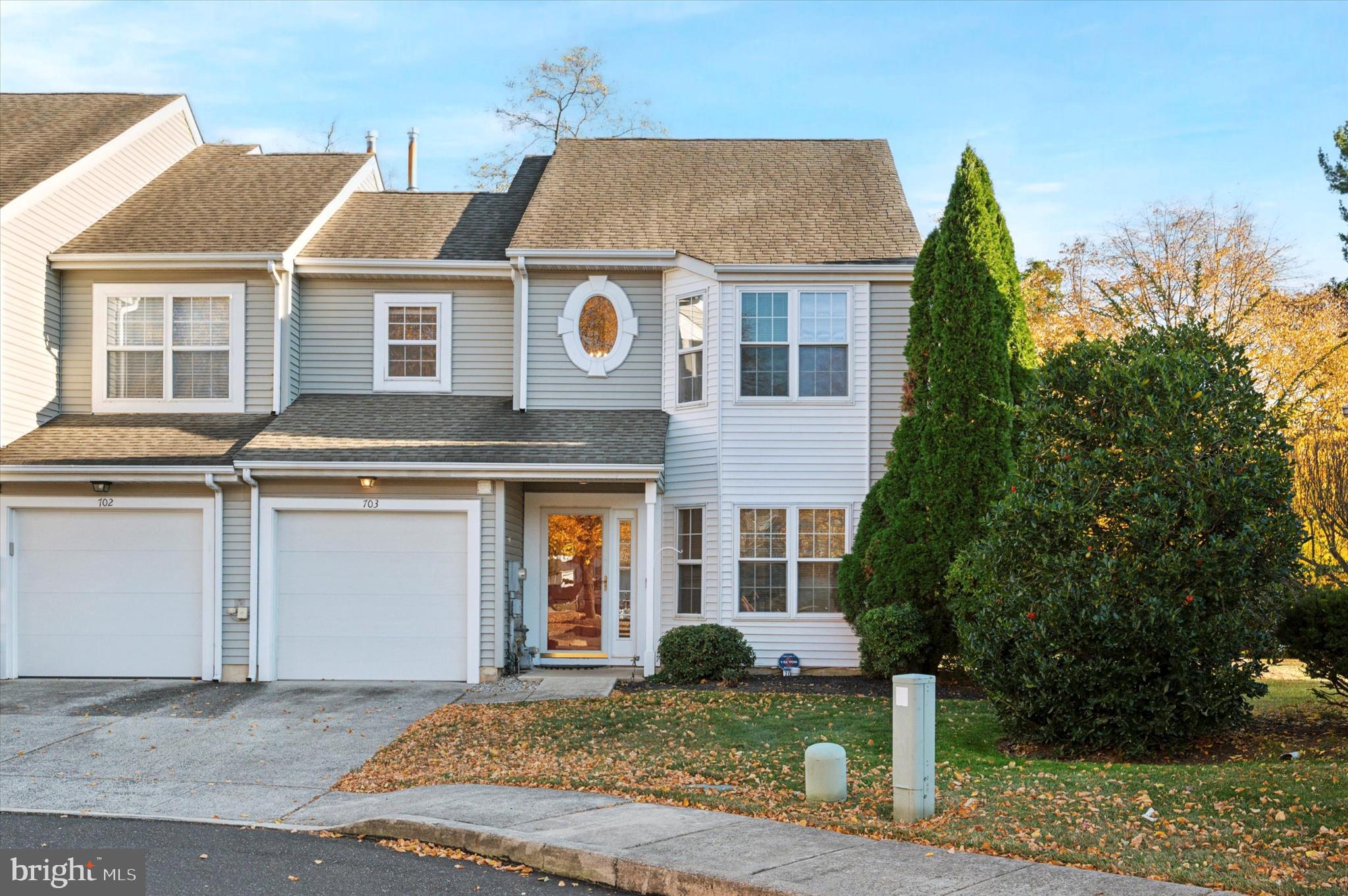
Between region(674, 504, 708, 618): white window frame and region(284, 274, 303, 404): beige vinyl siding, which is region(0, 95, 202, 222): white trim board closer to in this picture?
region(284, 274, 303, 404): beige vinyl siding

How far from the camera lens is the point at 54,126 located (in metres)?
18.2

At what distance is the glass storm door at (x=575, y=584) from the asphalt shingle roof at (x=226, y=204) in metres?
5.46

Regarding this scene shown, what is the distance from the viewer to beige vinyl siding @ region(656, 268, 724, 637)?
52.4 feet

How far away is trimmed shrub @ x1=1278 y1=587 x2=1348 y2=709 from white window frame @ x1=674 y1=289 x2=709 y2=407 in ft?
25.5

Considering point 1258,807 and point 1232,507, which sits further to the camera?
point 1232,507

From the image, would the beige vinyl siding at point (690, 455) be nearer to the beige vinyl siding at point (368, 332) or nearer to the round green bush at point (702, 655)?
the round green bush at point (702, 655)

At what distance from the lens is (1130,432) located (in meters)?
9.93

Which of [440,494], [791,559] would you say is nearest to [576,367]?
[440,494]

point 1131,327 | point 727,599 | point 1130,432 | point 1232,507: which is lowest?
point 727,599

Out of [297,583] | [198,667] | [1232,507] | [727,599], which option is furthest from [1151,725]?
[198,667]

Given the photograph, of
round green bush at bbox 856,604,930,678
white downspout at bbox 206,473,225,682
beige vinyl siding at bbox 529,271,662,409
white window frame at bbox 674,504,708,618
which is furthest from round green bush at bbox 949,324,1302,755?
white downspout at bbox 206,473,225,682

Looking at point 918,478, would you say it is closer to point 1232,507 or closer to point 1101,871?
point 1232,507

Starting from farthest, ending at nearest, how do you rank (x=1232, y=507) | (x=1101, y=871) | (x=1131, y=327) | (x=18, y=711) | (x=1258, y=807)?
1. (x=18, y=711)
2. (x=1131, y=327)
3. (x=1232, y=507)
4. (x=1258, y=807)
5. (x=1101, y=871)

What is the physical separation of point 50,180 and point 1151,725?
15033mm
